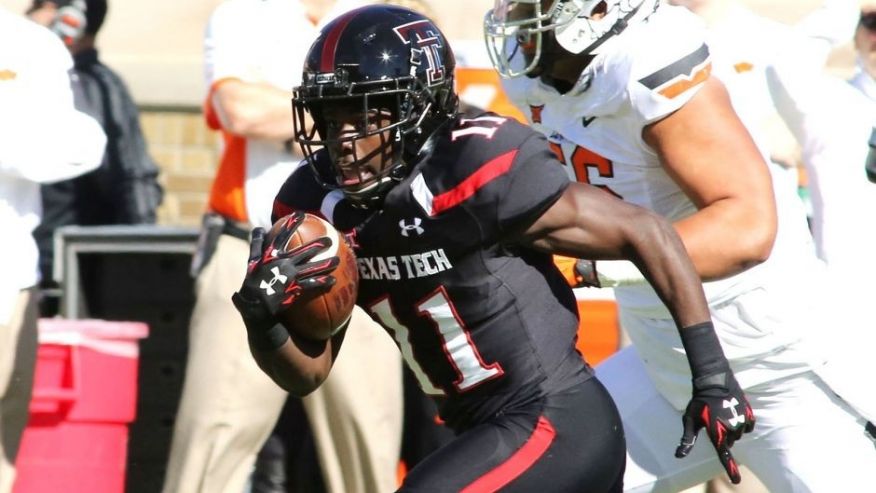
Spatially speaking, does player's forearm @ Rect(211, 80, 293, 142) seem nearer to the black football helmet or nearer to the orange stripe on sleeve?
the orange stripe on sleeve

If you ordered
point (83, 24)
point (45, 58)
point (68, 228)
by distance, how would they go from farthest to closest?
→ point (83, 24), point (68, 228), point (45, 58)

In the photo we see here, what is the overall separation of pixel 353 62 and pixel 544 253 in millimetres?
517

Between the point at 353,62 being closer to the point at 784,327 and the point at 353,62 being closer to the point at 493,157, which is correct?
the point at 493,157

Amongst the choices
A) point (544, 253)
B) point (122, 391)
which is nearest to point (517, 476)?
point (544, 253)

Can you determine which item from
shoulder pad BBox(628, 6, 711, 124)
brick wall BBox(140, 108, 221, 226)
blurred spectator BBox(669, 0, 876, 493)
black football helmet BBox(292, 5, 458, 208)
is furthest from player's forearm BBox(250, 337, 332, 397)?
brick wall BBox(140, 108, 221, 226)

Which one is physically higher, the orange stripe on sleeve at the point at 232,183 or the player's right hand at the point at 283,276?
the player's right hand at the point at 283,276

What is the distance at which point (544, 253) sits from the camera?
10.8 feet

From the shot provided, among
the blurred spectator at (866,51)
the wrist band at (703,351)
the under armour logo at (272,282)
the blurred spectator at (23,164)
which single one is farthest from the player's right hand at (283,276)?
the blurred spectator at (866,51)

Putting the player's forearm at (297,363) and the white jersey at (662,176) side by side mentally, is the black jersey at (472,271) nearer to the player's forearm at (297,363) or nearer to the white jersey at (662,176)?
the player's forearm at (297,363)

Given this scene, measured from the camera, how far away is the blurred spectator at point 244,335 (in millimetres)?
4633

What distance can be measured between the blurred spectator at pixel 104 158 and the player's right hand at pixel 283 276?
8.92 ft

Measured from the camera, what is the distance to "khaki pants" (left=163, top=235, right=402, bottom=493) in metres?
4.61

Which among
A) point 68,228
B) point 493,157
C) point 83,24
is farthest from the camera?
point 83,24

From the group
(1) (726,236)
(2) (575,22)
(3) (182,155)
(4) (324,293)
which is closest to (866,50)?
(2) (575,22)
